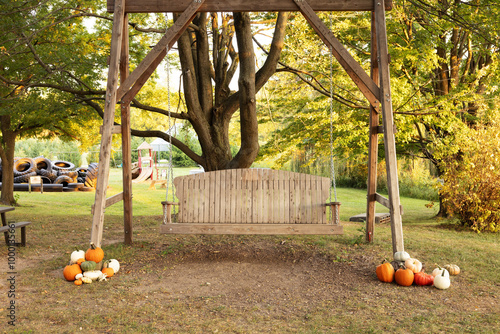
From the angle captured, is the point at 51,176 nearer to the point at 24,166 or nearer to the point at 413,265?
the point at 24,166

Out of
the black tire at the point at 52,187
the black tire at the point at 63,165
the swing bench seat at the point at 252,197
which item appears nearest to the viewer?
the swing bench seat at the point at 252,197

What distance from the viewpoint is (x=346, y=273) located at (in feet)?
18.5

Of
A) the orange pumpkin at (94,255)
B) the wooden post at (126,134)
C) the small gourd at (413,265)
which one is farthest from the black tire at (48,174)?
the small gourd at (413,265)

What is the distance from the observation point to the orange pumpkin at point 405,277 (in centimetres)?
505

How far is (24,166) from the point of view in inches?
767

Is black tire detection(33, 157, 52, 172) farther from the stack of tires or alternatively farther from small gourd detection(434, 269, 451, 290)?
small gourd detection(434, 269, 451, 290)

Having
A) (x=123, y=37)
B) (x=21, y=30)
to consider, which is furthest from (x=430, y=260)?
(x=21, y=30)

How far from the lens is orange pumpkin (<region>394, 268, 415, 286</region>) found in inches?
199

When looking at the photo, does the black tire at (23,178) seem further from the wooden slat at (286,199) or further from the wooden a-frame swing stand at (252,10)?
the wooden slat at (286,199)

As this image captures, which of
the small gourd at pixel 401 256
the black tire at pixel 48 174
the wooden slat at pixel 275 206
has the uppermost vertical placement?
the black tire at pixel 48 174

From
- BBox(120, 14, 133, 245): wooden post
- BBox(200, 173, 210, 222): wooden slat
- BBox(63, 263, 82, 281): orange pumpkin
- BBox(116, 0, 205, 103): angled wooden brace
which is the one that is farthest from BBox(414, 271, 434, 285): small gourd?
BBox(116, 0, 205, 103): angled wooden brace

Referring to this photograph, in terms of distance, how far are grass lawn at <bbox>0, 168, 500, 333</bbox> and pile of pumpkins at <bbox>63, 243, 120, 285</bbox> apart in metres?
Result: 0.12

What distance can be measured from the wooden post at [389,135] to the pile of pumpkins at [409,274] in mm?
231

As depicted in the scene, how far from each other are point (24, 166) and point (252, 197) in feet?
54.5
